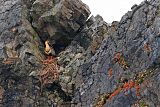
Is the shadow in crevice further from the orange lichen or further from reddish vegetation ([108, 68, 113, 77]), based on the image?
reddish vegetation ([108, 68, 113, 77])

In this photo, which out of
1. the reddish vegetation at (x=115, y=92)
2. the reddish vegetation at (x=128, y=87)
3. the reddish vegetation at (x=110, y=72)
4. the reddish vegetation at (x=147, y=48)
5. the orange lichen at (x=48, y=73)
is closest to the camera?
the reddish vegetation at (x=128, y=87)

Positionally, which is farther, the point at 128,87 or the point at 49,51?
the point at 49,51

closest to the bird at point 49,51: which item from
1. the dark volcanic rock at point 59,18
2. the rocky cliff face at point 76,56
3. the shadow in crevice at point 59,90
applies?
the rocky cliff face at point 76,56

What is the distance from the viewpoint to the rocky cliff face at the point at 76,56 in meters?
33.3

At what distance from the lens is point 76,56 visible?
43781 millimetres

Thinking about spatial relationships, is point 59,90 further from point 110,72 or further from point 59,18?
point 59,18

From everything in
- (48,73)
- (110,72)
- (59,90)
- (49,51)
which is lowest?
(59,90)

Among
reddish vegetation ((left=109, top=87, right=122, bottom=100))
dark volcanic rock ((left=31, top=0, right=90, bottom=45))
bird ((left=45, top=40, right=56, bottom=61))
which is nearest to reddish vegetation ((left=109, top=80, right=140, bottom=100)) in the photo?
reddish vegetation ((left=109, top=87, right=122, bottom=100))

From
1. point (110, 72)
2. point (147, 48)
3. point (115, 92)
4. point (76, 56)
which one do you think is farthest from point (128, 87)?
point (76, 56)

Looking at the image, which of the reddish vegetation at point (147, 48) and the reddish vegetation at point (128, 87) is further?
the reddish vegetation at point (147, 48)

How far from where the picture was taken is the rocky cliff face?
33.3 meters

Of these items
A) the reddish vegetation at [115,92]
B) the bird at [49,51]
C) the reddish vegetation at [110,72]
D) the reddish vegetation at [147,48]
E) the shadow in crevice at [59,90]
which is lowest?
the shadow in crevice at [59,90]

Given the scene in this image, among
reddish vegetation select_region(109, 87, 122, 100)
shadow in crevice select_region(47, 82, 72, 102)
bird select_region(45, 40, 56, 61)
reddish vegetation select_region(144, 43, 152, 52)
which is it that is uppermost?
reddish vegetation select_region(144, 43, 152, 52)

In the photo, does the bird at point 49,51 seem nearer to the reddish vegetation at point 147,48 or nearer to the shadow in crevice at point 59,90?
the shadow in crevice at point 59,90
